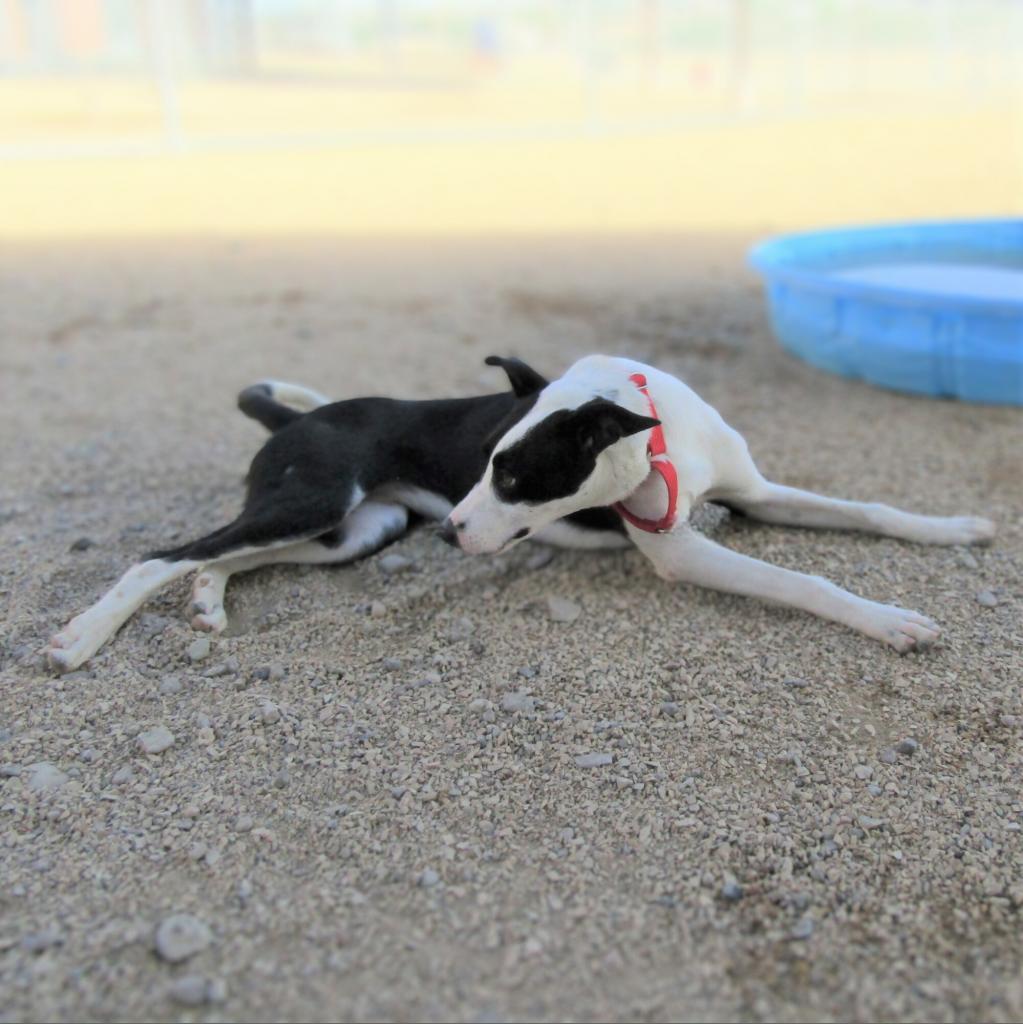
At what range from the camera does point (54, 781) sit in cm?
255

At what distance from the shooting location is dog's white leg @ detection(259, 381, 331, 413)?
3.91 metres

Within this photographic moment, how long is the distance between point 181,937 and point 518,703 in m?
1.05

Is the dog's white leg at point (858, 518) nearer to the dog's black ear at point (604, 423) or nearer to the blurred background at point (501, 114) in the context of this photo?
the dog's black ear at point (604, 423)

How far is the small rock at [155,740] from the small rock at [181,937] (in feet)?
2.01

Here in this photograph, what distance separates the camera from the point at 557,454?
2.77 meters

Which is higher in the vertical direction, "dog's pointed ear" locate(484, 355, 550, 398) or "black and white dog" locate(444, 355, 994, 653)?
"dog's pointed ear" locate(484, 355, 550, 398)

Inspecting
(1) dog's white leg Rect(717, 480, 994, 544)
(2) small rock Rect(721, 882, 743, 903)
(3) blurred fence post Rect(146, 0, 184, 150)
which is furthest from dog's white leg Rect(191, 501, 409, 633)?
(3) blurred fence post Rect(146, 0, 184, 150)

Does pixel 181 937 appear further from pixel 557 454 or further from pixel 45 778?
pixel 557 454

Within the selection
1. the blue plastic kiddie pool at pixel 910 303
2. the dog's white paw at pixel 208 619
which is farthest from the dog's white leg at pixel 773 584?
the blue plastic kiddie pool at pixel 910 303

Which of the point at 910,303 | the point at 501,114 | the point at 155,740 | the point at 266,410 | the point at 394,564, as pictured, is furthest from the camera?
the point at 501,114

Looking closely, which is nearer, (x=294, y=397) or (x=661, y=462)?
(x=661, y=462)

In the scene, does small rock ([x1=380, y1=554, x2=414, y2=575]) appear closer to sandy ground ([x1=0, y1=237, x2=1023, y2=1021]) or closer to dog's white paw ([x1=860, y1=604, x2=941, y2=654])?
sandy ground ([x1=0, y1=237, x2=1023, y2=1021])

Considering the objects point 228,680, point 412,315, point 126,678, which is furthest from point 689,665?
point 412,315

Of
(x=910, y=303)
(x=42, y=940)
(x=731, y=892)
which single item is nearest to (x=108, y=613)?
(x=42, y=940)
